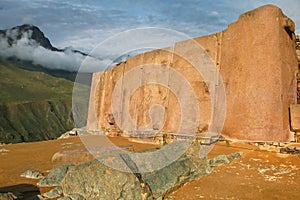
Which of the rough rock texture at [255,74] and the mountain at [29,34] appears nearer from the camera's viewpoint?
the rough rock texture at [255,74]

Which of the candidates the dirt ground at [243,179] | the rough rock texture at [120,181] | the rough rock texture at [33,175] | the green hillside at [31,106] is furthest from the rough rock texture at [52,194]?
the green hillside at [31,106]

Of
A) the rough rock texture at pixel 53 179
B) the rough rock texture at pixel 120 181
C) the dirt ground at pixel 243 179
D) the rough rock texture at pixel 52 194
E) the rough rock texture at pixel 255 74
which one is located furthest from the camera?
the rough rock texture at pixel 255 74

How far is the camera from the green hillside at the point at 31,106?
4959 cm

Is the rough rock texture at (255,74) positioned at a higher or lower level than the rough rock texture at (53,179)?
higher

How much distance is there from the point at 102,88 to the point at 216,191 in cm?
1016

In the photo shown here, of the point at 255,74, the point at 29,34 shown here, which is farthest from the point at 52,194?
the point at 29,34

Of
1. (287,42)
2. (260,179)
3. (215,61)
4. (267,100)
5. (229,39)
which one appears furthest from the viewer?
(215,61)

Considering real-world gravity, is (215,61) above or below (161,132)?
above

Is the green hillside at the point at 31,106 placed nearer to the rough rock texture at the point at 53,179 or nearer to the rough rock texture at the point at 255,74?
the rough rock texture at the point at 255,74

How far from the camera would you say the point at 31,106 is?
57.2 meters

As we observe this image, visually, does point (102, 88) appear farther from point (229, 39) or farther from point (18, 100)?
point (18, 100)

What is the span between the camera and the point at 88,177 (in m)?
3.72

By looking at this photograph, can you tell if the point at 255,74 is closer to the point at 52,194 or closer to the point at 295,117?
the point at 295,117

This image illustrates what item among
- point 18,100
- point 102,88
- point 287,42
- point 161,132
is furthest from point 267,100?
point 18,100
